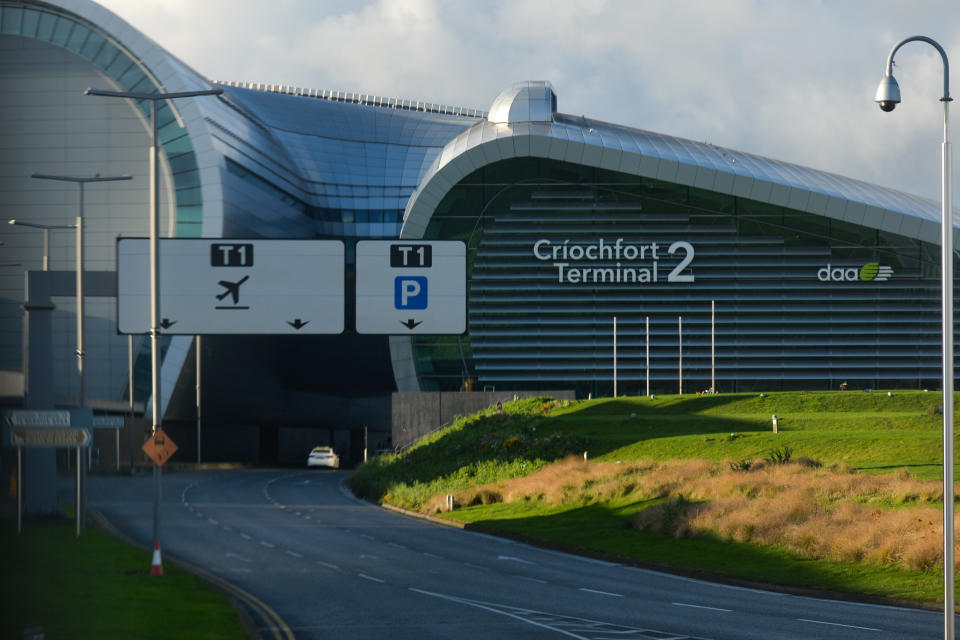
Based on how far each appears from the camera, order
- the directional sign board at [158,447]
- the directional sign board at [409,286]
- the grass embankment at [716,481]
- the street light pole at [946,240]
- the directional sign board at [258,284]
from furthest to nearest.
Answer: the grass embankment at [716,481] → the directional sign board at [158,447] → the directional sign board at [258,284] → the directional sign board at [409,286] → the street light pole at [946,240]

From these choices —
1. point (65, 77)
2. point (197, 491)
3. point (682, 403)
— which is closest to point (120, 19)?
point (65, 77)

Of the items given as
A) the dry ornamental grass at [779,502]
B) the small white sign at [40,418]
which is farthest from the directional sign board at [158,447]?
the dry ornamental grass at [779,502]

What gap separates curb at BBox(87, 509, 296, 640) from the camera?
19859 millimetres

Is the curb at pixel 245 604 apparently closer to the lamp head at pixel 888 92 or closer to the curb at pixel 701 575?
the curb at pixel 701 575

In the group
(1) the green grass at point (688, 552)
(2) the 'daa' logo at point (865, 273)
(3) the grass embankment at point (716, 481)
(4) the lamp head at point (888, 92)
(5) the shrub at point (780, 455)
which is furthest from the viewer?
(2) the 'daa' logo at point (865, 273)

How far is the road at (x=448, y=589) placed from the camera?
21.0m

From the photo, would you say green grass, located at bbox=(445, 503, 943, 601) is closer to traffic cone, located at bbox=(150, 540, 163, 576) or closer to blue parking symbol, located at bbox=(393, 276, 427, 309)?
blue parking symbol, located at bbox=(393, 276, 427, 309)

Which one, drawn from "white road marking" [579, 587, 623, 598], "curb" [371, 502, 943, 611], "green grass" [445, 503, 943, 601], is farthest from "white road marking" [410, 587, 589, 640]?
"green grass" [445, 503, 943, 601]

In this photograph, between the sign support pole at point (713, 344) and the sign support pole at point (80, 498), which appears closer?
the sign support pole at point (80, 498)

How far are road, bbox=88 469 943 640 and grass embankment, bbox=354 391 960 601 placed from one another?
2.47m

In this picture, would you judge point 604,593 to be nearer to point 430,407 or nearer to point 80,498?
point 80,498

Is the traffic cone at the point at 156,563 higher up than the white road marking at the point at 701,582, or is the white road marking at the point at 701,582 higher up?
the traffic cone at the point at 156,563

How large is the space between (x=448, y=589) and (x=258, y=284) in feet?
29.4

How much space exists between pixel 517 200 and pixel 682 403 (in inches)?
692
